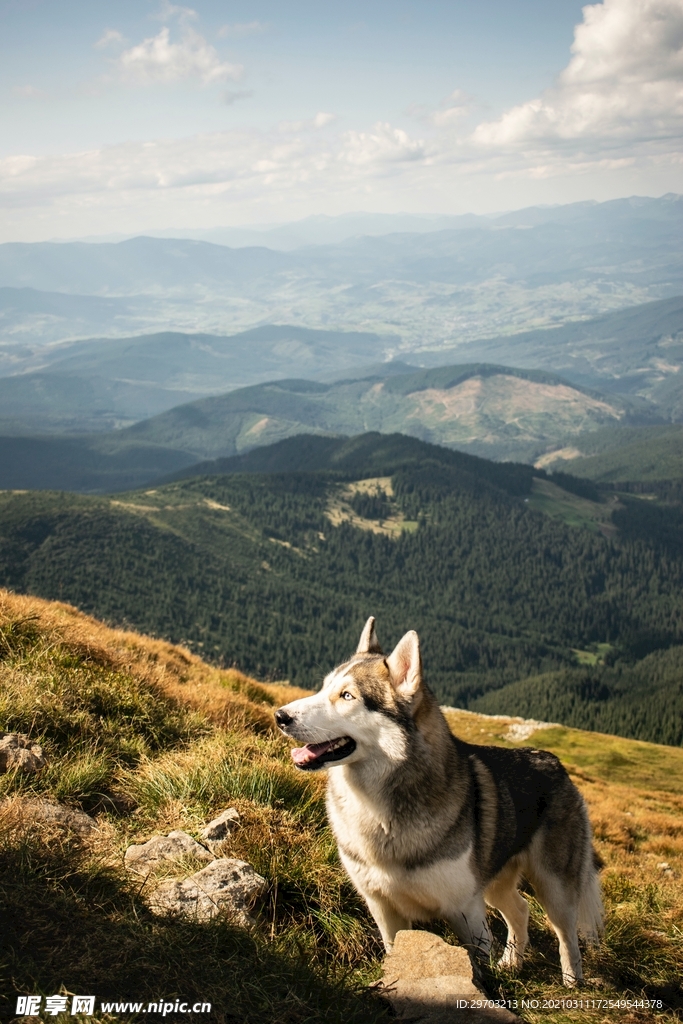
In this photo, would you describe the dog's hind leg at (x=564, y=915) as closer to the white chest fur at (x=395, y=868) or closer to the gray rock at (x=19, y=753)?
the white chest fur at (x=395, y=868)

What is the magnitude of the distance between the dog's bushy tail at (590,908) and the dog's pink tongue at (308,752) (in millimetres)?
3671

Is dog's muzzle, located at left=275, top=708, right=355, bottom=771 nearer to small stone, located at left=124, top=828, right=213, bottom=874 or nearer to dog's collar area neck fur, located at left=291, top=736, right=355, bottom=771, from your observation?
dog's collar area neck fur, located at left=291, top=736, right=355, bottom=771

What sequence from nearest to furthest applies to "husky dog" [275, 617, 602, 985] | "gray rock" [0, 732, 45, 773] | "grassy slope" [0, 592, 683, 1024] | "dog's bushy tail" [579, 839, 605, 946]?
1. "grassy slope" [0, 592, 683, 1024]
2. "husky dog" [275, 617, 602, 985]
3. "dog's bushy tail" [579, 839, 605, 946]
4. "gray rock" [0, 732, 45, 773]

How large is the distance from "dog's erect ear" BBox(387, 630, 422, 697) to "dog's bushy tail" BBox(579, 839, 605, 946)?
3.39 meters

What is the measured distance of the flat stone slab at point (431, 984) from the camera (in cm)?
523

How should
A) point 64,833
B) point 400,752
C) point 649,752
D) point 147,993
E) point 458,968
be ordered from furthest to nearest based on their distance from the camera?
point 649,752
point 64,833
point 400,752
point 458,968
point 147,993

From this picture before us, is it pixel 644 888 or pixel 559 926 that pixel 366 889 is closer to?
pixel 559 926

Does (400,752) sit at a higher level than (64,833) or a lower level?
higher

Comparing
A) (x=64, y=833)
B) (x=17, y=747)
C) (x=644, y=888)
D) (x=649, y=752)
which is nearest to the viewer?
(x=64, y=833)

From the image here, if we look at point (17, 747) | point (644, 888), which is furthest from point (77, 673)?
point (644, 888)

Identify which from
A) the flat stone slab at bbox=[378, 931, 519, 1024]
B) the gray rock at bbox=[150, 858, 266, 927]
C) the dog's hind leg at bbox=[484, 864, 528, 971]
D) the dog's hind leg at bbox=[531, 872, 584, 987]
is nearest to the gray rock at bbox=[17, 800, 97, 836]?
the gray rock at bbox=[150, 858, 266, 927]

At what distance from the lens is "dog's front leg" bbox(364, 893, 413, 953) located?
6469mm

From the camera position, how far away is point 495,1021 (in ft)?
16.7

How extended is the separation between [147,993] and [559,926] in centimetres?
455
